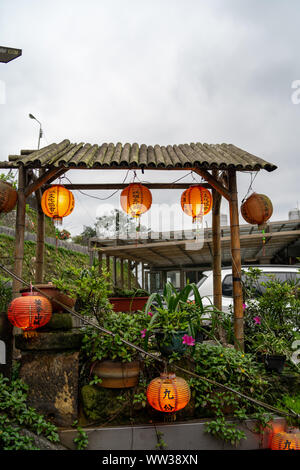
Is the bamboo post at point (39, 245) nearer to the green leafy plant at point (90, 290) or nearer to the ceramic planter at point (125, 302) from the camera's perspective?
the ceramic planter at point (125, 302)

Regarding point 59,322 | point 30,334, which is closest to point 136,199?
point 59,322

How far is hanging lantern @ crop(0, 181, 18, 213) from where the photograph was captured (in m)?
4.42

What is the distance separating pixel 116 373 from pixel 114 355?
0.66 ft

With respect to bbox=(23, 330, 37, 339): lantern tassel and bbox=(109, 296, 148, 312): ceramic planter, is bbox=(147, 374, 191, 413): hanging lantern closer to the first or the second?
bbox=(23, 330, 37, 339): lantern tassel

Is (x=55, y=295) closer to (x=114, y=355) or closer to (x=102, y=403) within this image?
(x=114, y=355)

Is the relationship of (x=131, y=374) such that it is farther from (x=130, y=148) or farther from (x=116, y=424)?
(x=130, y=148)

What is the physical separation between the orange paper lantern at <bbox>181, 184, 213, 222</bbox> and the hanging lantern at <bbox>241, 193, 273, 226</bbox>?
63 cm

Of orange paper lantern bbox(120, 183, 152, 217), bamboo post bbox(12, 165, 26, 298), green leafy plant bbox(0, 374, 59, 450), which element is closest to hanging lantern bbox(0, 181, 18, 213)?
bamboo post bbox(12, 165, 26, 298)

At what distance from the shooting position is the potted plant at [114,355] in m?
3.42

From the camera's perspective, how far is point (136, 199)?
4.98m

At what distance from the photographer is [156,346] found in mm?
3857

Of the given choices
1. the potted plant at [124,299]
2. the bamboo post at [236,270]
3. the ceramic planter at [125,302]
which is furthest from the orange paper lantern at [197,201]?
the ceramic planter at [125,302]

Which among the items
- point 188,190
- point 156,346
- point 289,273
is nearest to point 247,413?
point 156,346
